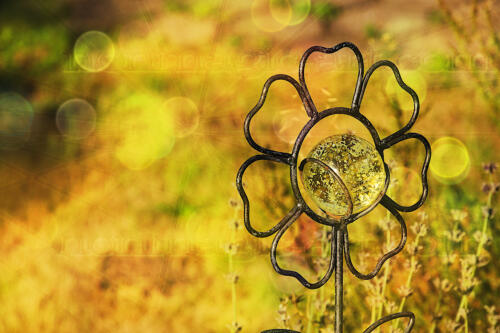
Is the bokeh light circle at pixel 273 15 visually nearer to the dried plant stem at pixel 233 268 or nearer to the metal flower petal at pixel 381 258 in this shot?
the dried plant stem at pixel 233 268

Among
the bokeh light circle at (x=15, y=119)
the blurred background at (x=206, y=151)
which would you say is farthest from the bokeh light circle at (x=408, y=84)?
the bokeh light circle at (x=15, y=119)

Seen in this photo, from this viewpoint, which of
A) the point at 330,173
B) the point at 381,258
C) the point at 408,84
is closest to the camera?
the point at 330,173

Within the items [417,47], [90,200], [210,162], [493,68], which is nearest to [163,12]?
[210,162]

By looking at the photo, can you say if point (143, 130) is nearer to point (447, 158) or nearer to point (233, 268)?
point (233, 268)

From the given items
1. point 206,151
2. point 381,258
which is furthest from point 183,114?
point 381,258

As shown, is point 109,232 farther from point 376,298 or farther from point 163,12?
point 376,298

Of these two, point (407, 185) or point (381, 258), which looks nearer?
point (381, 258)

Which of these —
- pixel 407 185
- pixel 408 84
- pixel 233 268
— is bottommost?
pixel 233 268

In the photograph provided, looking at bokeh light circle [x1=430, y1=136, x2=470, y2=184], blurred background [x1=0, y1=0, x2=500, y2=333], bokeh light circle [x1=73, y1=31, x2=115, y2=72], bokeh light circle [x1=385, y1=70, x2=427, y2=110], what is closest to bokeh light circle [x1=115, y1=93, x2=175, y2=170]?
blurred background [x1=0, y1=0, x2=500, y2=333]

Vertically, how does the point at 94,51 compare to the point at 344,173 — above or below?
above
